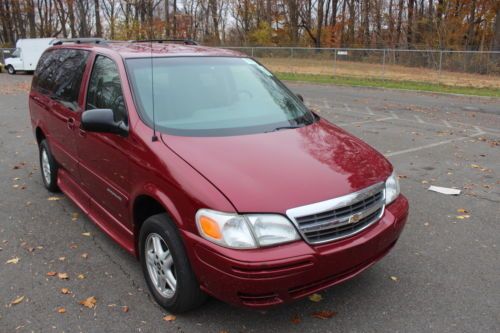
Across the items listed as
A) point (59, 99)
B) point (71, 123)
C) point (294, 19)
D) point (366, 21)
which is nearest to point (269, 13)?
point (294, 19)

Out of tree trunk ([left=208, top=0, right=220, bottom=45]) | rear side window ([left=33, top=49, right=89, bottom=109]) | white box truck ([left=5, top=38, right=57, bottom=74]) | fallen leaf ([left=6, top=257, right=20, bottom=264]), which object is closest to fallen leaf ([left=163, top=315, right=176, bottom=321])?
fallen leaf ([left=6, top=257, right=20, bottom=264])

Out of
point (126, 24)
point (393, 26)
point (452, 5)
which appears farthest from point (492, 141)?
point (126, 24)

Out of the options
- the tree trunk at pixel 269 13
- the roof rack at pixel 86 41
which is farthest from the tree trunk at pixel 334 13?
the roof rack at pixel 86 41

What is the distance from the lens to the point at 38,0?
207ft

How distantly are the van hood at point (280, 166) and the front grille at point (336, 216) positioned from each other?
1.9 inches

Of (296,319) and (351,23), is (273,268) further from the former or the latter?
(351,23)

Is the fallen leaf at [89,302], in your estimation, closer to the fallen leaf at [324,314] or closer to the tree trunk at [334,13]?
the fallen leaf at [324,314]

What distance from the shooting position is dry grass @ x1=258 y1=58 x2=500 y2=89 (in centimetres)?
2056

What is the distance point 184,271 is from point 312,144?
1.33 metres

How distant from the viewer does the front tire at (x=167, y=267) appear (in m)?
2.99

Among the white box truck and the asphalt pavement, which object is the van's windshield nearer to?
the asphalt pavement

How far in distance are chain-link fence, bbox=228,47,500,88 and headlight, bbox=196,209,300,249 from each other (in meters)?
19.6

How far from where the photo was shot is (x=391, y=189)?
344cm

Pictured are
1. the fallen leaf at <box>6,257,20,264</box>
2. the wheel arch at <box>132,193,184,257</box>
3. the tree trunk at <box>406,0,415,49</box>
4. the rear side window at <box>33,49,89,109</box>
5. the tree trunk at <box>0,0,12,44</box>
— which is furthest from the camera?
the tree trunk at <box>0,0,12,44</box>
